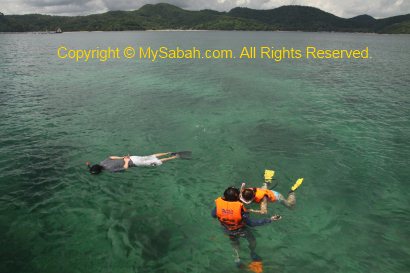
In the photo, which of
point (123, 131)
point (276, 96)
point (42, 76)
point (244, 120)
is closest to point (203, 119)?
point (244, 120)

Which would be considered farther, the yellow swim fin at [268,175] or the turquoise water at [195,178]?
the yellow swim fin at [268,175]

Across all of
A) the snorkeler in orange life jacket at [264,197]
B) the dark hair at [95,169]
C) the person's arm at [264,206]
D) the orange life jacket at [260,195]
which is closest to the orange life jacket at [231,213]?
the snorkeler in orange life jacket at [264,197]

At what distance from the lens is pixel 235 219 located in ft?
37.8

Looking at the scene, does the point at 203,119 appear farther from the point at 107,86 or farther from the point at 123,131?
the point at 107,86

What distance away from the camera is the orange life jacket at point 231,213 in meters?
11.4

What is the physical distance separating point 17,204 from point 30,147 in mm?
7499

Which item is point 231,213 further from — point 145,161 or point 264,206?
point 145,161

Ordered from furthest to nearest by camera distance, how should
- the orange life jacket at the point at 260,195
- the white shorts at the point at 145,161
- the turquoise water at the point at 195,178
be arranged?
1. the white shorts at the point at 145,161
2. the orange life jacket at the point at 260,195
3. the turquoise water at the point at 195,178

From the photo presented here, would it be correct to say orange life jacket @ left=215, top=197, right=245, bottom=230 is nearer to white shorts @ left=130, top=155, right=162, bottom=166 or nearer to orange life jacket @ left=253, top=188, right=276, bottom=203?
orange life jacket @ left=253, top=188, right=276, bottom=203

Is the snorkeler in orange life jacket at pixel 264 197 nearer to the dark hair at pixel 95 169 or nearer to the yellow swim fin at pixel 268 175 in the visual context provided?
the yellow swim fin at pixel 268 175

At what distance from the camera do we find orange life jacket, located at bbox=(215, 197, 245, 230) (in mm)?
11352

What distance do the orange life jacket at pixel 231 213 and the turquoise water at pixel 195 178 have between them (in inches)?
61.5

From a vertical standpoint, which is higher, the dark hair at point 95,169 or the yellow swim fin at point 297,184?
the dark hair at point 95,169

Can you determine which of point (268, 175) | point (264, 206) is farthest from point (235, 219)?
point (268, 175)
